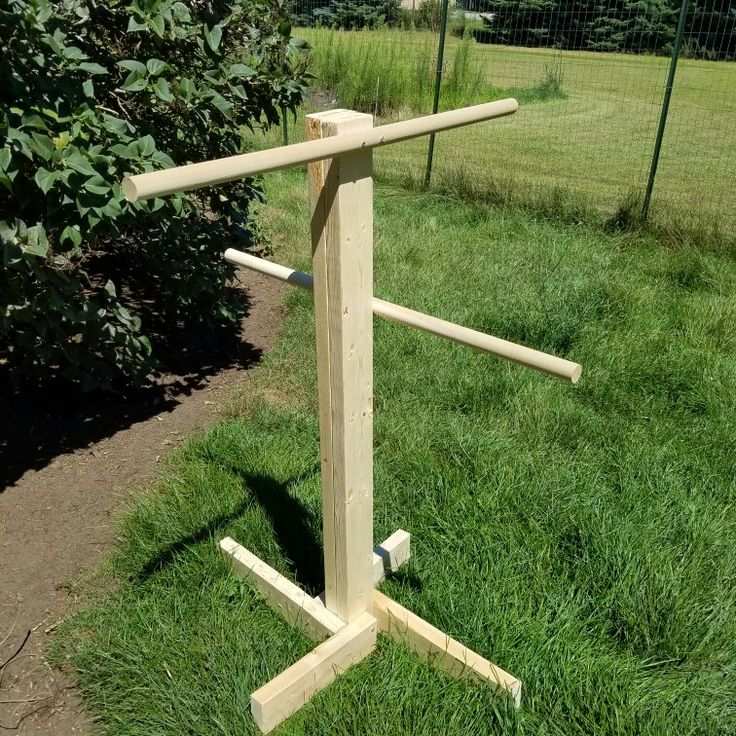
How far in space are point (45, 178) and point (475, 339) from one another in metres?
1.36

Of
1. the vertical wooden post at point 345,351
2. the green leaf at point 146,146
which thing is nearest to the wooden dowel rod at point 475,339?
the vertical wooden post at point 345,351

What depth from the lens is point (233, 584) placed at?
2.34m

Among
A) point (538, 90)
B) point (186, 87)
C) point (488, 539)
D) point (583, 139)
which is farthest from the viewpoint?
point (538, 90)

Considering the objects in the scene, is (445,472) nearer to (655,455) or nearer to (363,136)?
(655,455)

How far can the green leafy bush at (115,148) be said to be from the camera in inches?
91.6

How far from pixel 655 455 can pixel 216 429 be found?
1.82 m

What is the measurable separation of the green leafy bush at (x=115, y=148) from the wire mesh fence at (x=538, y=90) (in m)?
3.62

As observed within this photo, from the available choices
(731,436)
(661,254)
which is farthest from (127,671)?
(661,254)

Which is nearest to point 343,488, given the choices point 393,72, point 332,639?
point 332,639

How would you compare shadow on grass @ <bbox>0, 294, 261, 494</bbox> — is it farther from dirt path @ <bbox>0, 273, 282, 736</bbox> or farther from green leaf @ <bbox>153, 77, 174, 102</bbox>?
green leaf @ <bbox>153, 77, 174, 102</bbox>

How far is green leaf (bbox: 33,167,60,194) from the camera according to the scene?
2129 millimetres

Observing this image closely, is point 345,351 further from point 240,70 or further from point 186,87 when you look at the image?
point 240,70

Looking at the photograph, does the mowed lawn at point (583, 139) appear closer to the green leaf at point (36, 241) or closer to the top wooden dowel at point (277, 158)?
the top wooden dowel at point (277, 158)

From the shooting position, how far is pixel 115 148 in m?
2.42
